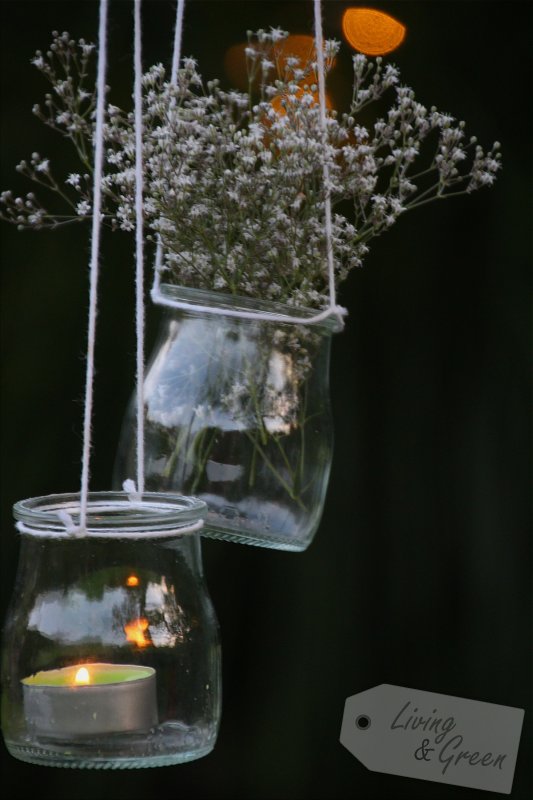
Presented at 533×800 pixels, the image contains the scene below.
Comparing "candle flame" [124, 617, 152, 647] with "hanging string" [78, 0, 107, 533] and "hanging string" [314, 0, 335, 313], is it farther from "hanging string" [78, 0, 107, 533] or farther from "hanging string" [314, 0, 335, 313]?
"hanging string" [314, 0, 335, 313]

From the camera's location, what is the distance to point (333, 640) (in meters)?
1.14

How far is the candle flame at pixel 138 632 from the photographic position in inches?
24.0

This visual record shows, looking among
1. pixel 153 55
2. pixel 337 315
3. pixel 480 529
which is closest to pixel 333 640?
pixel 480 529

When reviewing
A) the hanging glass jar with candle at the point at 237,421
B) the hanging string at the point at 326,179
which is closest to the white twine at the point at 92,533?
the hanging glass jar with candle at the point at 237,421

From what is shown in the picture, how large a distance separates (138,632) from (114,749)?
7 centimetres

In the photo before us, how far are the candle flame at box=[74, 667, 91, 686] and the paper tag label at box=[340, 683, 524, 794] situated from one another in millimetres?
292

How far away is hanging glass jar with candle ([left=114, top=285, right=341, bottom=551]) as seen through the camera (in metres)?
0.73

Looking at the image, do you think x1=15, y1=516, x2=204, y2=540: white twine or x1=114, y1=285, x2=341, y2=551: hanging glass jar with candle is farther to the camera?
x1=114, y1=285, x2=341, y2=551: hanging glass jar with candle

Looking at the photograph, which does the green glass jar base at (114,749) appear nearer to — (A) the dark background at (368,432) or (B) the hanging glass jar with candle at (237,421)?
(B) the hanging glass jar with candle at (237,421)

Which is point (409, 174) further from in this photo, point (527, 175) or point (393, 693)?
point (393, 693)

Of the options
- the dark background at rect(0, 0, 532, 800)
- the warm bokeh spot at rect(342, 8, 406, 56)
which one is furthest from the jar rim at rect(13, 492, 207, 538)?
the warm bokeh spot at rect(342, 8, 406, 56)

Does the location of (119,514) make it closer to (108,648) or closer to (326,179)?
(108,648)

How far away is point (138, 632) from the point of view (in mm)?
611

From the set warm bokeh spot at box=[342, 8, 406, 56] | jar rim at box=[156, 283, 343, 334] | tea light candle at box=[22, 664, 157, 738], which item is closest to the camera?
tea light candle at box=[22, 664, 157, 738]
